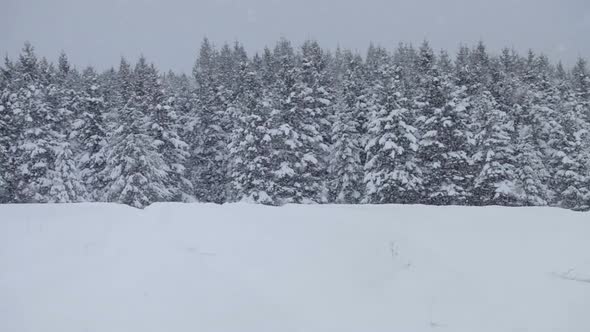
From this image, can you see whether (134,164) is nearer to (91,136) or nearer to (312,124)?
(91,136)

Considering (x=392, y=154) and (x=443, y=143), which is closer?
(x=392, y=154)

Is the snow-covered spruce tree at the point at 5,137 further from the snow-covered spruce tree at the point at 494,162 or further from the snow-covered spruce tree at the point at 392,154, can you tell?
the snow-covered spruce tree at the point at 494,162

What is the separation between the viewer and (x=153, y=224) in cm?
984

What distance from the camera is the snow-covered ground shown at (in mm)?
6633

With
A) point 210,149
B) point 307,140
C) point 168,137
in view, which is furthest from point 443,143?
point 168,137

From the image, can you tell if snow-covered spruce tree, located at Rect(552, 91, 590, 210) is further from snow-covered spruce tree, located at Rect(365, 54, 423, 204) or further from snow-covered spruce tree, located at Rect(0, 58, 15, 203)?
snow-covered spruce tree, located at Rect(0, 58, 15, 203)

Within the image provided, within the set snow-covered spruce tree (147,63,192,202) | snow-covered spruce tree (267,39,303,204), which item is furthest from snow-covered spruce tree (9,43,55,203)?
snow-covered spruce tree (267,39,303,204)

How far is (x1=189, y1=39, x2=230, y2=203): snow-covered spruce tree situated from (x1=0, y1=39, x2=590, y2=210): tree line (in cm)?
12

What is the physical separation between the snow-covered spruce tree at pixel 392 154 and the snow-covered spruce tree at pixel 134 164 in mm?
15143

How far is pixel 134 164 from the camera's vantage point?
1336 inches

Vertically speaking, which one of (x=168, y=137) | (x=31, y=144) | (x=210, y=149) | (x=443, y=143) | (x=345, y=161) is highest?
(x=168, y=137)

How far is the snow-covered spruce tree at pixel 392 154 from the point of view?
102 feet

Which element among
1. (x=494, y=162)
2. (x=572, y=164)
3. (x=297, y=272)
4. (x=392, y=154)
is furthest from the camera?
(x=572, y=164)

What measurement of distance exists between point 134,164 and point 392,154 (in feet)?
59.4
